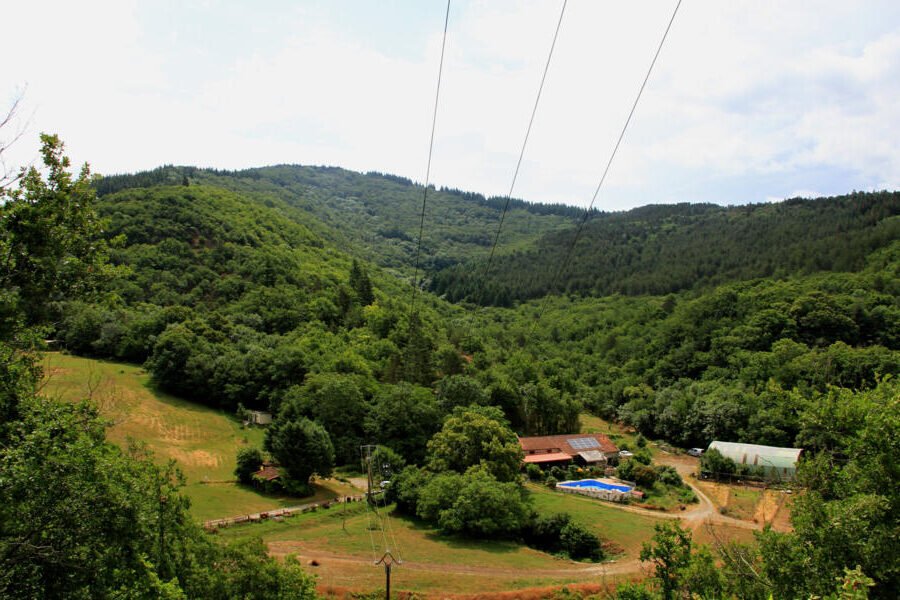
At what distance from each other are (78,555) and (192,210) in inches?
3866

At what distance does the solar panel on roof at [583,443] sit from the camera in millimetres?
53938

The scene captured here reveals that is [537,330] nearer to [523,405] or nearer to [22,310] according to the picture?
[523,405]

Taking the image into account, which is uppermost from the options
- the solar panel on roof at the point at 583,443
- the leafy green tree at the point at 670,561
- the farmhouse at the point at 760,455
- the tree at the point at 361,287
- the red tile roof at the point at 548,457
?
the tree at the point at 361,287

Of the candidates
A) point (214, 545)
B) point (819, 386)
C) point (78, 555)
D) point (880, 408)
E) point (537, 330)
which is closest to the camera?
point (78, 555)

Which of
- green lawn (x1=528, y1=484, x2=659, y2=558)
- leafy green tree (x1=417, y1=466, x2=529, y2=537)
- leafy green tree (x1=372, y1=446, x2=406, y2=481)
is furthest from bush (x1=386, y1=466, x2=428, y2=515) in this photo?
green lawn (x1=528, y1=484, x2=659, y2=558)

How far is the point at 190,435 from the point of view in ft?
159

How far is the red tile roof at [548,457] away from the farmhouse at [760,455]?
556 inches

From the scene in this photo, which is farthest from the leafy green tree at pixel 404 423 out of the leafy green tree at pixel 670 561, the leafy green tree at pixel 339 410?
the leafy green tree at pixel 670 561

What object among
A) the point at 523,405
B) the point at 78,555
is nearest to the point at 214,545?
the point at 78,555

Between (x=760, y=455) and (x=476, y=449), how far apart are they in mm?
27683

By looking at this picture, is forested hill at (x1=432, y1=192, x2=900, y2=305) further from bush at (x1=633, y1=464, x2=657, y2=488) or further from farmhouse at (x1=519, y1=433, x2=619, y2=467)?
bush at (x1=633, y1=464, x2=657, y2=488)

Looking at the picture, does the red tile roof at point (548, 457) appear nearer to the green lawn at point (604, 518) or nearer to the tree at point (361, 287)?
the green lawn at point (604, 518)

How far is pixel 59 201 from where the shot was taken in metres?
8.69

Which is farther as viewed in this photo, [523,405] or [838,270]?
[838,270]
